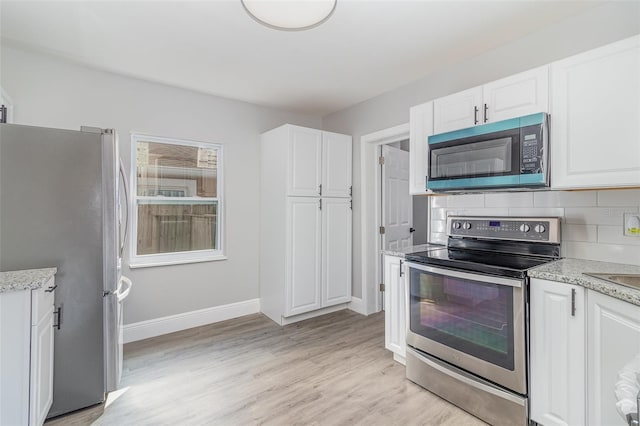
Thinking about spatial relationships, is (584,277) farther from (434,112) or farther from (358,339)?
(358,339)

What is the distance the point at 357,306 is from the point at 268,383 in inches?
69.1

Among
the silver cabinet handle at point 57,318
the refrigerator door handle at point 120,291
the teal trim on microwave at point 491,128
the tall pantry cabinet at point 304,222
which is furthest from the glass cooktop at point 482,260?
the silver cabinet handle at point 57,318

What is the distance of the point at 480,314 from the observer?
1852 mm

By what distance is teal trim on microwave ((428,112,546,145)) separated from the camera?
71.3 inches

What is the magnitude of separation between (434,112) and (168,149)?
2.73m

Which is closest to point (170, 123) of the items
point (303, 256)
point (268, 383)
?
point (303, 256)

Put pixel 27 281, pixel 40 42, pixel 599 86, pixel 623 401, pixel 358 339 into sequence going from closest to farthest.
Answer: pixel 623 401 → pixel 27 281 → pixel 599 86 → pixel 40 42 → pixel 358 339

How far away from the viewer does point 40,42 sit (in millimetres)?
2365

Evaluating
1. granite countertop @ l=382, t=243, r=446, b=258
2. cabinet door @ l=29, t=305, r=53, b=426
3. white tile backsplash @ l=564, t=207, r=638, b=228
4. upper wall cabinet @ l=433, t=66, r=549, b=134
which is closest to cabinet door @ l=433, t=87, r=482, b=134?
upper wall cabinet @ l=433, t=66, r=549, b=134

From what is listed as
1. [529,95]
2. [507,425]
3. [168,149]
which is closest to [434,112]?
[529,95]

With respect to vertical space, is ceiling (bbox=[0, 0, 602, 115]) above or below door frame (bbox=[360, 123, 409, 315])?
above

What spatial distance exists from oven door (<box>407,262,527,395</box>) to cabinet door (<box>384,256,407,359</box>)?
16 cm

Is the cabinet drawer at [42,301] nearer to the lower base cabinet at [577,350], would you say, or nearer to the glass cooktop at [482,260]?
the glass cooktop at [482,260]

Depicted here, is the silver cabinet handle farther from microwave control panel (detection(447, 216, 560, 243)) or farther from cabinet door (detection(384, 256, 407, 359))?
microwave control panel (detection(447, 216, 560, 243))
